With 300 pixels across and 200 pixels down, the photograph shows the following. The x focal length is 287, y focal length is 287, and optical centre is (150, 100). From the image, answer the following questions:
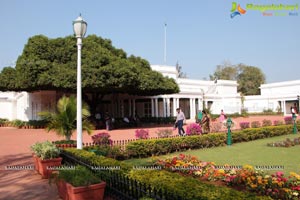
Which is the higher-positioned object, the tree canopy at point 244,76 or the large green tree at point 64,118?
the tree canopy at point 244,76

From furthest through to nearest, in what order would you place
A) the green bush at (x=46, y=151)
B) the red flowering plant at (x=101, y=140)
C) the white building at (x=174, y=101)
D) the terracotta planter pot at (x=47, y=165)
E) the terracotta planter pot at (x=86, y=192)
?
the white building at (x=174, y=101), the red flowering plant at (x=101, y=140), the green bush at (x=46, y=151), the terracotta planter pot at (x=47, y=165), the terracotta planter pot at (x=86, y=192)

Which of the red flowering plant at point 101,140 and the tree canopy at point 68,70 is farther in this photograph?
the tree canopy at point 68,70

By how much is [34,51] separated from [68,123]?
1488 cm

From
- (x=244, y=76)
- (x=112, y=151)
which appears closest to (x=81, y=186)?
(x=112, y=151)

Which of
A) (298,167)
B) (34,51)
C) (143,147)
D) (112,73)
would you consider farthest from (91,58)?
(298,167)

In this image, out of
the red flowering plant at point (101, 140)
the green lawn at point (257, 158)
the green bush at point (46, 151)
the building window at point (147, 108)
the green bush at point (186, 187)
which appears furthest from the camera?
the building window at point (147, 108)

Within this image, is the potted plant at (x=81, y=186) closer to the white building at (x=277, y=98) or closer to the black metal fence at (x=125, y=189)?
the black metal fence at (x=125, y=189)

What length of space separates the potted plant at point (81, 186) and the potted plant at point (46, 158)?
2.34 meters

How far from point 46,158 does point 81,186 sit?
10.5ft

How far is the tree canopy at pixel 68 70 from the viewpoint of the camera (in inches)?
815

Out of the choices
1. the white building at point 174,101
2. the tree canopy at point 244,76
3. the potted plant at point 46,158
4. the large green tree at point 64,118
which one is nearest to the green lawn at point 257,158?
the large green tree at point 64,118

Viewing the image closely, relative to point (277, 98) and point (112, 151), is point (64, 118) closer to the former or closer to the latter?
point (112, 151)

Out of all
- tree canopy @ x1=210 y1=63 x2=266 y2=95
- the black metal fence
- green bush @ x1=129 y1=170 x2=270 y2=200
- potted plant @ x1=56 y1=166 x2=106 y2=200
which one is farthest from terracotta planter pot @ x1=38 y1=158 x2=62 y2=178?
tree canopy @ x1=210 y1=63 x2=266 y2=95

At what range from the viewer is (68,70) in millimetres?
20984
